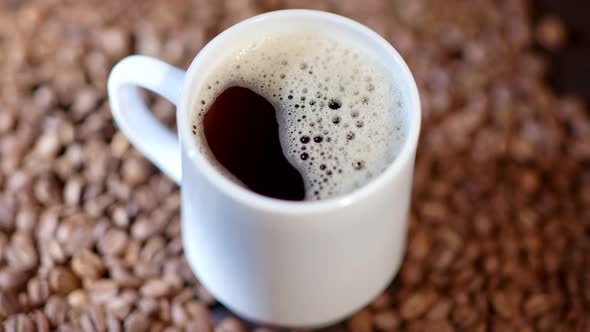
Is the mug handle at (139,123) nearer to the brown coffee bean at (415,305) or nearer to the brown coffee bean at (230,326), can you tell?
the brown coffee bean at (230,326)

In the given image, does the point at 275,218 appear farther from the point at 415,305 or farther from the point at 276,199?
the point at 415,305

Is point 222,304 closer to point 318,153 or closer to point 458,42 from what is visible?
point 318,153

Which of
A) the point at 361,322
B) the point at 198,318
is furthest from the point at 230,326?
the point at 361,322

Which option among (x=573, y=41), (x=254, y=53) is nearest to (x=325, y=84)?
(x=254, y=53)

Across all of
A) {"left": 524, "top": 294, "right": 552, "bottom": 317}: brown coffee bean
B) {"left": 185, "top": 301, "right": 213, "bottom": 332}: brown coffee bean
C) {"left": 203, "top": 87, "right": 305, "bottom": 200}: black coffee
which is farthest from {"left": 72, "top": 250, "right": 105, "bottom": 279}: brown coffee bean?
{"left": 524, "top": 294, "right": 552, "bottom": 317}: brown coffee bean

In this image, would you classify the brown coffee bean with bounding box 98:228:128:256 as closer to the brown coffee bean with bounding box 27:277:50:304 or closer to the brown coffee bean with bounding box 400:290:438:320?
the brown coffee bean with bounding box 27:277:50:304
